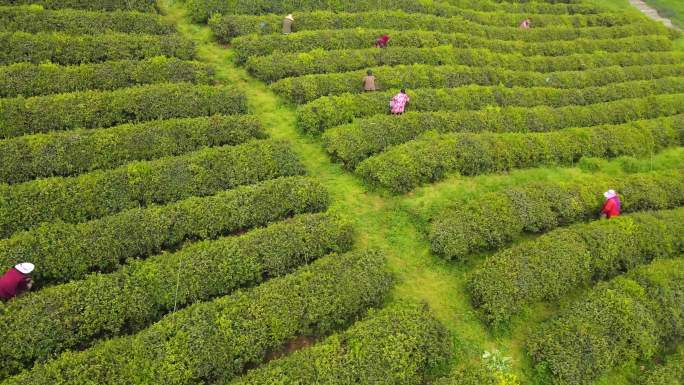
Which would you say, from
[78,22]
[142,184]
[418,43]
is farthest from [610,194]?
[78,22]

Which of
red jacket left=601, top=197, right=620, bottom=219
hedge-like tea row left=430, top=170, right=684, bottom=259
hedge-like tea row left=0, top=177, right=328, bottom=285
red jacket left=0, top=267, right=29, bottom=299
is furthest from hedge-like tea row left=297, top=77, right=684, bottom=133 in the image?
red jacket left=0, top=267, right=29, bottom=299

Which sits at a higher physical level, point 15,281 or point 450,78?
point 450,78

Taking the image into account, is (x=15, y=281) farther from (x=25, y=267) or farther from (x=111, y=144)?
(x=111, y=144)

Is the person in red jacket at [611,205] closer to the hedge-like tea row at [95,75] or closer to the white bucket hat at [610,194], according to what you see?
the white bucket hat at [610,194]

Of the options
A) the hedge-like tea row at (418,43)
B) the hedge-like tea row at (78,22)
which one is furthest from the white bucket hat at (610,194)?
the hedge-like tea row at (78,22)

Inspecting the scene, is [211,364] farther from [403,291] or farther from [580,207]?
[580,207]

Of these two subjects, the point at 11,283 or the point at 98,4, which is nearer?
the point at 11,283

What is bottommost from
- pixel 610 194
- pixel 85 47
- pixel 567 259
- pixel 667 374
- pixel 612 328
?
pixel 667 374

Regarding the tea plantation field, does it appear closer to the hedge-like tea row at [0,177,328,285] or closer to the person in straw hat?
the hedge-like tea row at [0,177,328,285]
